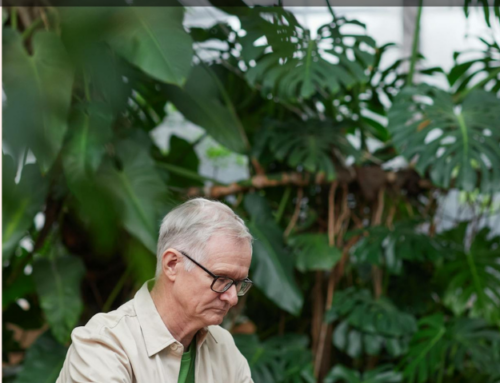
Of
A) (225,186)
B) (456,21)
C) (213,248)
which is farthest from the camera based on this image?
(456,21)

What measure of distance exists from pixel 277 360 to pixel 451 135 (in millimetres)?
1150

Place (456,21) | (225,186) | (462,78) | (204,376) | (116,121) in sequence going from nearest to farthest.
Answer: (116,121) < (204,376) < (225,186) < (462,78) < (456,21)

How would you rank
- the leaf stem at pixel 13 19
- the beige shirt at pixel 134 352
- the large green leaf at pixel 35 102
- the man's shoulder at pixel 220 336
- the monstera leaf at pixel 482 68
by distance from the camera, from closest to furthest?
the large green leaf at pixel 35 102
the beige shirt at pixel 134 352
the man's shoulder at pixel 220 336
the leaf stem at pixel 13 19
the monstera leaf at pixel 482 68

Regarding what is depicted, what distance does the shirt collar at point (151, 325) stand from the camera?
41.4 inches

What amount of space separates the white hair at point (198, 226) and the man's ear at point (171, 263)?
0.04 ft

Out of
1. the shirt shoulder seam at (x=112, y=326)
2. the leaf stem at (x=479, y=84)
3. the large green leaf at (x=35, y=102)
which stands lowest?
the leaf stem at (x=479, y=84)

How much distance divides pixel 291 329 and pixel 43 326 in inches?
49.0

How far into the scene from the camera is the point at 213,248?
1032mm

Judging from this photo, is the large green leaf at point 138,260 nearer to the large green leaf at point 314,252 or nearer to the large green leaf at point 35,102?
the large green leaf at point 35,102

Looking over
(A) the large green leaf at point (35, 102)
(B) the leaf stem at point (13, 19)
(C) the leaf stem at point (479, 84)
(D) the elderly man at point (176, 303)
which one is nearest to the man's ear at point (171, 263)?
(D) the elderly man at point (176, 303)

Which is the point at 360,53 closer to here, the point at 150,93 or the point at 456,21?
the point at 150,93

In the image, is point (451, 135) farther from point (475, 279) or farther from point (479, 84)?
point (475, 279)

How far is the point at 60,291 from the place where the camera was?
232 cm

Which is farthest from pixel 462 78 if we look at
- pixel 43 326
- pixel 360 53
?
pixel 43 326
